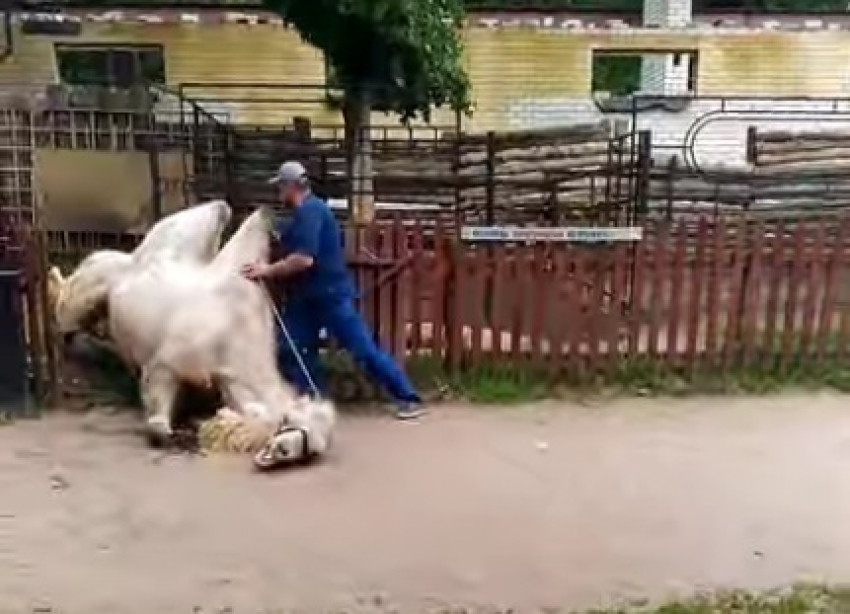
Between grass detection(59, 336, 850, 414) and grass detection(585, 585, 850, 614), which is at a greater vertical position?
grass detection(585, 585, 850, 614)

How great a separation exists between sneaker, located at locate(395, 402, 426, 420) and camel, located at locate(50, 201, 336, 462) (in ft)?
2.18

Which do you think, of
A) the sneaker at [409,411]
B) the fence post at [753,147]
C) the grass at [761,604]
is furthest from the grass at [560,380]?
the fence post at [753,147]

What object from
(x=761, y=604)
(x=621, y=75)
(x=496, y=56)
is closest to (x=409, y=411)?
(x=761, y=604)

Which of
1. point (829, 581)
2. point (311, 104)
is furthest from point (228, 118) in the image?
point (829, 581)

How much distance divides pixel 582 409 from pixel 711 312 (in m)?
1.20

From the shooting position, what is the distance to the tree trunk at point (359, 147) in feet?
42.3

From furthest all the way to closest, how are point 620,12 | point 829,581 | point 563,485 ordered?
point 620,12, point 563,485, point 829,581

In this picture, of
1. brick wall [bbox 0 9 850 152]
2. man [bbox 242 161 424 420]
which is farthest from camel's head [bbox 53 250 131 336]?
brick wall [bbox 0 9 850 152]

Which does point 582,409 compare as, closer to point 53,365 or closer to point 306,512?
point 306,512

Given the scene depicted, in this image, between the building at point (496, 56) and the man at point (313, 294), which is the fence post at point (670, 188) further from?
the man at point (313, 294)

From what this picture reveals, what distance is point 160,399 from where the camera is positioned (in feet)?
24.0

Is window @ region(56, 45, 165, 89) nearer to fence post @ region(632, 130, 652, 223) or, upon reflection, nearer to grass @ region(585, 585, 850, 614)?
fence post @ region(632, 130, 652, 223)

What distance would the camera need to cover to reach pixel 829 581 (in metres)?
5.45

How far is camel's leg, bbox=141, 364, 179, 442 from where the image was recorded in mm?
7262
